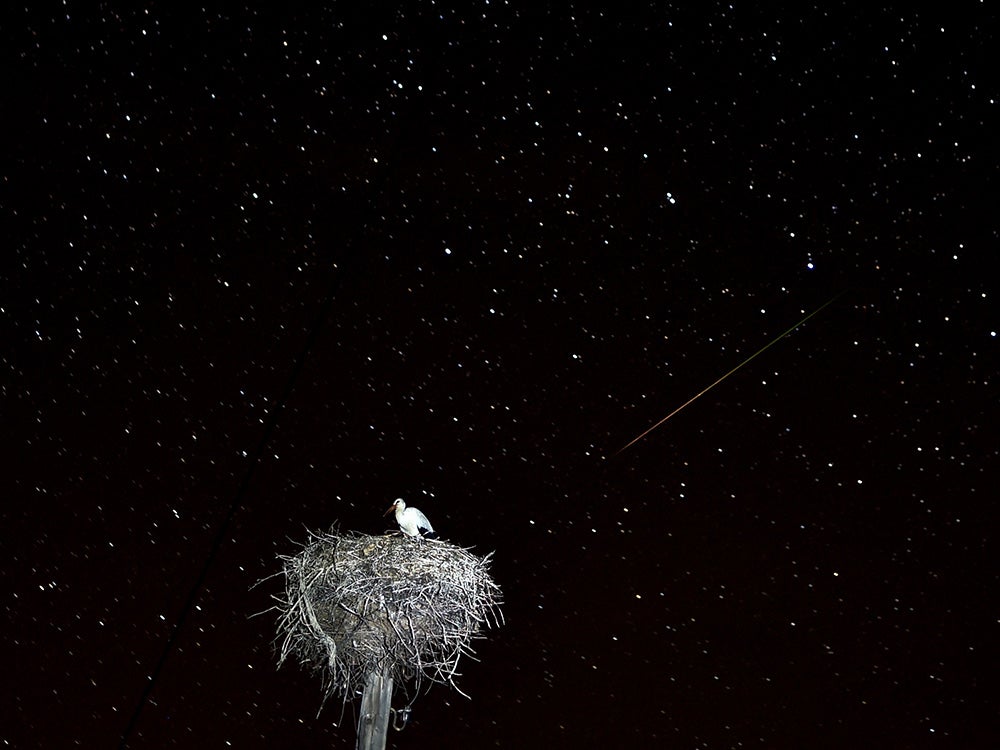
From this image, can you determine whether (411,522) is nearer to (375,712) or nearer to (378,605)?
(378,605)

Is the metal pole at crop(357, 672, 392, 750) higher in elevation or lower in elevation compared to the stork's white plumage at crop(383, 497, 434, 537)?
lower

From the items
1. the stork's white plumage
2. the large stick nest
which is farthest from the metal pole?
the stork's white plumage

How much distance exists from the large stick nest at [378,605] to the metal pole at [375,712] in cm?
5

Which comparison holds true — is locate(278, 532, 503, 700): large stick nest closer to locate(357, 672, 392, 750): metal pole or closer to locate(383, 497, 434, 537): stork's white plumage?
locate(357, 672, 392, 750): metal pole

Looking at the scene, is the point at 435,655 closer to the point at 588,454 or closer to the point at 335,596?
the point at 335,596

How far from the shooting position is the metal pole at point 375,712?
4270 millimetres

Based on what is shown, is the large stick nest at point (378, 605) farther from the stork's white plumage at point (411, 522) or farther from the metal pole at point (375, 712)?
the stork's white plumage at point (411, 522)

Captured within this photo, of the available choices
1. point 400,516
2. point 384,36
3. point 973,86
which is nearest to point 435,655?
point 400,516

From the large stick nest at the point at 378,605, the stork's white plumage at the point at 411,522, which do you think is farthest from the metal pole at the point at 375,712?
the stork's white plumage at the point at 411,522

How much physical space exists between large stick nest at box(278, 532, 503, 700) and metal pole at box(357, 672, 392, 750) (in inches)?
1.9

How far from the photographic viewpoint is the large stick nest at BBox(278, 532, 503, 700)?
4242 millimetres

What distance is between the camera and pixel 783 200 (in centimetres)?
579

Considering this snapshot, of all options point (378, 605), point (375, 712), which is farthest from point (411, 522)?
point (375, 712)

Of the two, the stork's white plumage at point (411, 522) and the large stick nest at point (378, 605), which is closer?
the large stick nest at point (378, 605)
